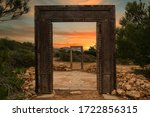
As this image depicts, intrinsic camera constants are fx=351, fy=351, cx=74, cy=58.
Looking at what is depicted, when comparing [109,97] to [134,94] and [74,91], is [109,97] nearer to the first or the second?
[134,94]

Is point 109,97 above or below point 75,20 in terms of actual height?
below

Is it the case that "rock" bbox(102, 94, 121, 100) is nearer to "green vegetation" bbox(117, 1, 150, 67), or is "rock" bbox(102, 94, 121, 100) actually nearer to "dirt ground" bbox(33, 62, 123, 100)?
"dirt ground" bbox(33, 62, 123, 100)

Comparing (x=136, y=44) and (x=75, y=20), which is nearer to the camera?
(x=75, y=20)

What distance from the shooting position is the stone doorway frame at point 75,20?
43.3ft

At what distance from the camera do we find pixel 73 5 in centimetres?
1329

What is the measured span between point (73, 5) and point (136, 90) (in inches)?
165

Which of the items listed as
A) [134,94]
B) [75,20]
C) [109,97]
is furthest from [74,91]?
[75,20]

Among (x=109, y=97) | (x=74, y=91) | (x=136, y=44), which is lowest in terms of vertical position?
(x=109, y=97)

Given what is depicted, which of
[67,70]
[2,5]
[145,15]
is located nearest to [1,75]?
[2,5]

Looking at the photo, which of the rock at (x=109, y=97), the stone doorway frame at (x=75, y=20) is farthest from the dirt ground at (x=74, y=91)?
the stone doorway frame at (x=75, y=20)

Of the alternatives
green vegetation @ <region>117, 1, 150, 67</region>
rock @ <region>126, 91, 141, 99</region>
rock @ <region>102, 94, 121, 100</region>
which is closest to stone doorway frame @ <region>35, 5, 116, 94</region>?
rock @ <region>102, 94, 121, 100</region>

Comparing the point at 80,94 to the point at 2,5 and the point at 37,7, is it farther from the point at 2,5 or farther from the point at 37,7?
the point at 2,5

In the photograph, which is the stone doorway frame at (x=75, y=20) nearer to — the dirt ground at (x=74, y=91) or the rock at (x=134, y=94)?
the dirt ground at (x=74, y=91)

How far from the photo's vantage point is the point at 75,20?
1322 cm
